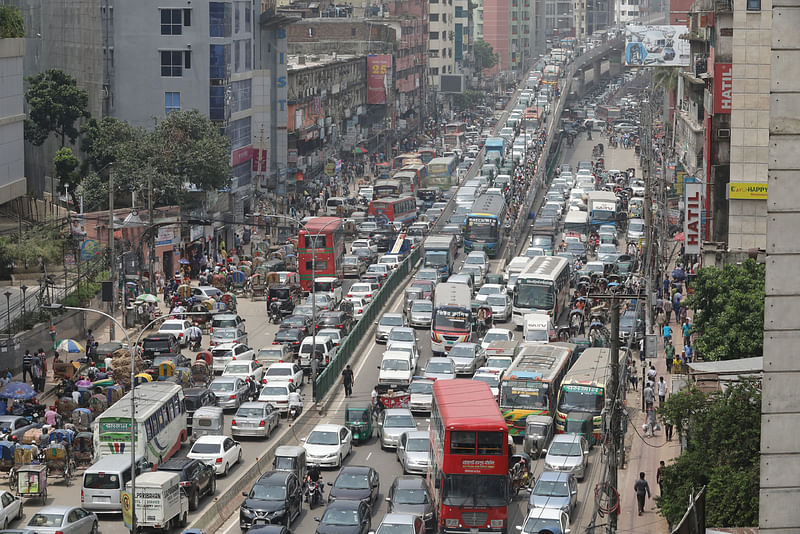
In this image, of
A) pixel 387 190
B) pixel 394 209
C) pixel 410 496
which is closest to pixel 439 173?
pixel 387 190

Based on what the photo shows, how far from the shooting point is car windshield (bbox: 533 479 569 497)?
37.9 m

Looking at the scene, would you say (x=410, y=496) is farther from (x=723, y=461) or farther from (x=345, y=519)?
(x=723, y=461)

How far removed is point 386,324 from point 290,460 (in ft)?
73.8

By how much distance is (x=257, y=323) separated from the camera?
2594 inches

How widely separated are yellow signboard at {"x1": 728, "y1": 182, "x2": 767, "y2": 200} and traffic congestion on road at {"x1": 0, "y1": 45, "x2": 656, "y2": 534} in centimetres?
674

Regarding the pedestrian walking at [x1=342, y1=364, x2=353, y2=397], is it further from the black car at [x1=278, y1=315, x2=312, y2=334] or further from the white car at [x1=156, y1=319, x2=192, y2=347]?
the white car at [x1=156, y1=319, x2=192, y2=347]

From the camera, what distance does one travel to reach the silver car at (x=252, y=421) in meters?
45.9

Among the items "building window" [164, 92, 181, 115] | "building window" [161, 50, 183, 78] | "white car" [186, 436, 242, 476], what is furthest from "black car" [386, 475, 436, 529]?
"building window" [161, 50, 183, 78]

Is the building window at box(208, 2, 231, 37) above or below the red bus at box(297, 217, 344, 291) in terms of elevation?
above

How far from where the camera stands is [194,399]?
4709cm

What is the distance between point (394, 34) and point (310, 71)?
45.4 metres

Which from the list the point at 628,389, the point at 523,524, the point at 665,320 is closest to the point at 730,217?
the point at 665,320

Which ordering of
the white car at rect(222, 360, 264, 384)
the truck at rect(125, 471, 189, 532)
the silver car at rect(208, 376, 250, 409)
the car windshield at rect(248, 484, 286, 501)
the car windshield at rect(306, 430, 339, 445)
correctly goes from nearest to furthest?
1. the truck at rect(125, 471, 189, 532)
2. the car windshield at rect(248, 484, 286, 501)
3. the car windshield at rect(306, 430, 339, 445)
4. the silver car at rect(208, 376, 250, 409)
5. the white car at rect(222, 360, 264, 384)

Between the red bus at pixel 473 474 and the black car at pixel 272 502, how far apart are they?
4.15 meters
